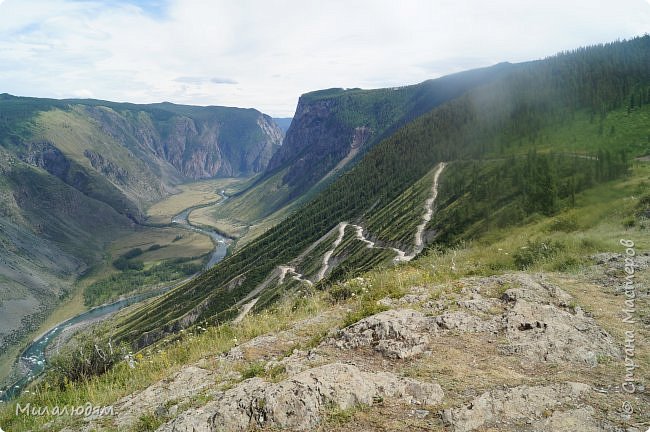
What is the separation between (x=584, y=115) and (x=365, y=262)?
82448 mm

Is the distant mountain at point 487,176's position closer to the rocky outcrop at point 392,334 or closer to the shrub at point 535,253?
the shrub at point 535,253

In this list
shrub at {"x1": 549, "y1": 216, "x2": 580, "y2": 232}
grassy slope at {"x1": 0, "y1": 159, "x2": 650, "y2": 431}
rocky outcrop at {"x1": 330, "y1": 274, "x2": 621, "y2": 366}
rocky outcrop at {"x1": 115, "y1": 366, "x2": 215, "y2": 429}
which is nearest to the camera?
rocky outcrop at {"x1": 115, "y1": 366, "x2": 215, "y2": 429}

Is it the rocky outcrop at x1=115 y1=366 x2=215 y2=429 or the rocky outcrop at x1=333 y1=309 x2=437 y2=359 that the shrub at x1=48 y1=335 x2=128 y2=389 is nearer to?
the rocky outcrop at x1=115 y1=366 x2=215 y2=429

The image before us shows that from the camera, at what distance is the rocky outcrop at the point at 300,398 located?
915 centimetres

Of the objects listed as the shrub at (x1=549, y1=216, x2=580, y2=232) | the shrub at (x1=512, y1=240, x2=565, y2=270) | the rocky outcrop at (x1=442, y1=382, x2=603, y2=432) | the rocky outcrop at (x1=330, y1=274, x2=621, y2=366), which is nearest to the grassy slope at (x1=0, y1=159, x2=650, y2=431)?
the shrub at (x1=512, y1=240, x2=565, y2=270)

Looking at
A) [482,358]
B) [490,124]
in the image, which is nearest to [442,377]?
[482,358]

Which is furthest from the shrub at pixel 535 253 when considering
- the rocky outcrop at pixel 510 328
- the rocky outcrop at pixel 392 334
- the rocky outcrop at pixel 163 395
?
the rocky outcrop at pixel 163 395

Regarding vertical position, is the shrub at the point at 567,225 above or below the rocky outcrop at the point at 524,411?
below

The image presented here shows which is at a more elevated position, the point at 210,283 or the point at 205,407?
the point at 205,407

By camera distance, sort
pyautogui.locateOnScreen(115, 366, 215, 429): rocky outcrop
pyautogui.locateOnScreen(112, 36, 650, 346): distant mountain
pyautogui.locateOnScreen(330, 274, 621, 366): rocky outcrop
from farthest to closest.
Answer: pyautogui.locateOnScreen(112, 36, 650, 346): distant mountain
pyautogui.locateOnScreen(330, 274, 621, 366): rocky outcrop
pyautogui.locateOnScreen(115, 366, 215, 429): rocky outcrop

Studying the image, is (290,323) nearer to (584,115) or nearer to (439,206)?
(439,206)

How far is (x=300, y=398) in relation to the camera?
9.45 meters

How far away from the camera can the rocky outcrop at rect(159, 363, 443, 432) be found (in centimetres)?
915

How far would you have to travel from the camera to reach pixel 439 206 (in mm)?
132875
